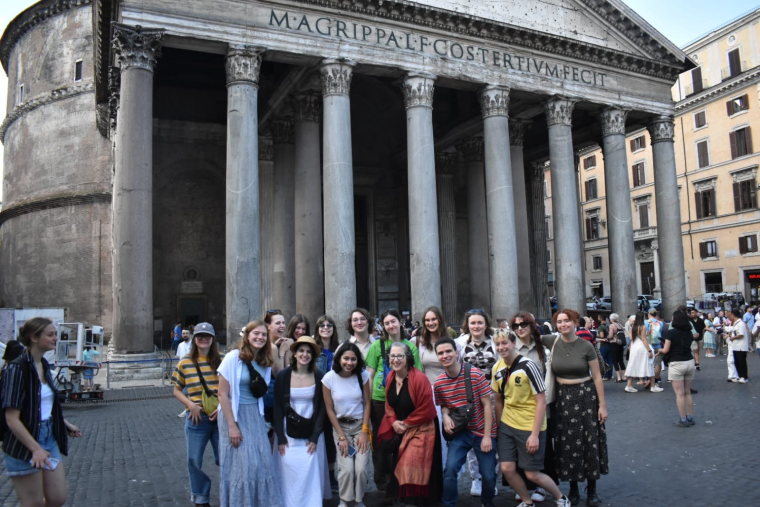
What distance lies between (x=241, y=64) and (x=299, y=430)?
1275 centimetres

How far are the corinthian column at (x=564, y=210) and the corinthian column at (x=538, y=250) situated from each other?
6.10 m

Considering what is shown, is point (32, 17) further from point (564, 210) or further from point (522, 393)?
point (522, 393)

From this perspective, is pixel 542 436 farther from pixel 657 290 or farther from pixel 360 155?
pixel 657 290

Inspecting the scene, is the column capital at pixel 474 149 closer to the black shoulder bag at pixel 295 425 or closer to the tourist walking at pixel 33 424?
the black shoulder bag at pixel 295 425

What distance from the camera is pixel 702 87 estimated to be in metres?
38.3

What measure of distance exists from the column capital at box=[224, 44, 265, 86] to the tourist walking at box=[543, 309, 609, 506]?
1246cm

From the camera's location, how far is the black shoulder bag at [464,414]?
527 centimetres

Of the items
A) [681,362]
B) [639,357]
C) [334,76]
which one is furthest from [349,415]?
[334,76]

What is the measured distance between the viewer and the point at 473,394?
5.33 metres

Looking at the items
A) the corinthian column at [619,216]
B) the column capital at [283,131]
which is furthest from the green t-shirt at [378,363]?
the corinthian column at [619,216]

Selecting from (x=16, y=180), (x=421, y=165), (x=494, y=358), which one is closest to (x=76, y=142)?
(x=16, y=180)

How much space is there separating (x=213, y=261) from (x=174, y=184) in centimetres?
328

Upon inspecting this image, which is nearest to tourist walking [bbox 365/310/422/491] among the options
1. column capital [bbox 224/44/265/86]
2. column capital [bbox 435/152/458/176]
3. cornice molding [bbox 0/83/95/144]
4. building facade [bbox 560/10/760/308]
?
column capital [bbox 224/44/265/86]

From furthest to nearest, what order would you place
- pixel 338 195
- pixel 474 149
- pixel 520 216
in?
pixel 474 149, pixel 520 216, pixel 338 195
